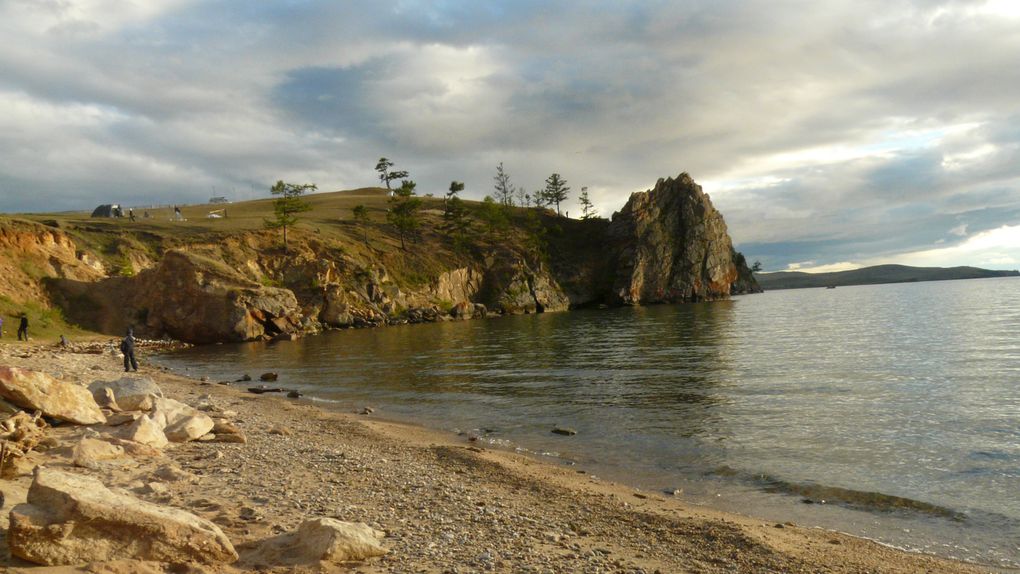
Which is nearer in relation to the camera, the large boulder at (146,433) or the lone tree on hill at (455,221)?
the large boulder at (146,433)

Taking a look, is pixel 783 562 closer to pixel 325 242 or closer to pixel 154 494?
pixel 154 494

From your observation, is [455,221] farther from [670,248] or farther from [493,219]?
[670,248]

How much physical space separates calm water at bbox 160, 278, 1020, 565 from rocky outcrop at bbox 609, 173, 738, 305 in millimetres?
81051

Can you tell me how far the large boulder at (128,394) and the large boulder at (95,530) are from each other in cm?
1013

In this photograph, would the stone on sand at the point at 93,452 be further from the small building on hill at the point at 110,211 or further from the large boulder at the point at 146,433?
the small building on hill at the point at 110,211

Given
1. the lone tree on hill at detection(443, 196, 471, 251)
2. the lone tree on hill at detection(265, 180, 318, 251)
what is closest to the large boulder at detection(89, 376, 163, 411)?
the lone tree on hill at detection(265, 180, 318, 251)

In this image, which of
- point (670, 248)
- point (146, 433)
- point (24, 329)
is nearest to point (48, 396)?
point (146, 433)

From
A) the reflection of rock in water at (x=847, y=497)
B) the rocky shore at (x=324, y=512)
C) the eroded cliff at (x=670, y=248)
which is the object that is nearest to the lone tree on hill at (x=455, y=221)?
the eroded cliff at (x=670, y=248)

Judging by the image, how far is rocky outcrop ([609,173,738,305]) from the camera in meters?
127

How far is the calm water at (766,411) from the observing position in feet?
40.2

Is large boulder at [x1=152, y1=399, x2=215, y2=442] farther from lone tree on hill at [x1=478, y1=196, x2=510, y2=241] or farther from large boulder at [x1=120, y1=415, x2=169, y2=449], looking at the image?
lone tree on hill at [x1=478, y1=196, x2=510, y2=241]

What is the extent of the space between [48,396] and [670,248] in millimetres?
127569

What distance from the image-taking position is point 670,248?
132m

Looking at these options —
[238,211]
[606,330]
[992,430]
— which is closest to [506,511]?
[992,430]
